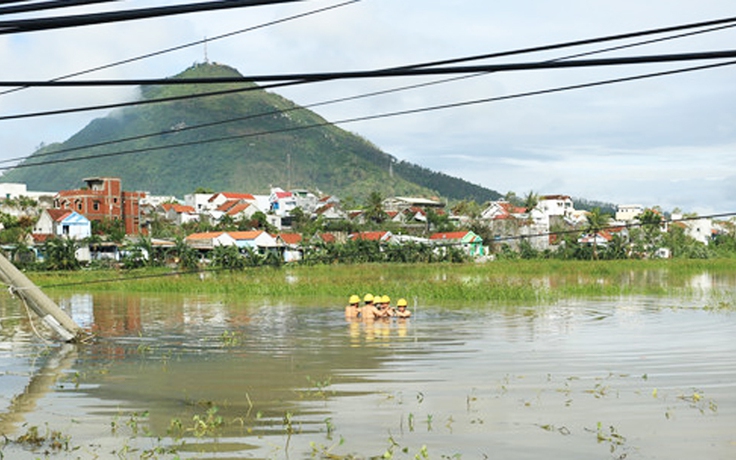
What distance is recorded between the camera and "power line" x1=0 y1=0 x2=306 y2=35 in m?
7.35

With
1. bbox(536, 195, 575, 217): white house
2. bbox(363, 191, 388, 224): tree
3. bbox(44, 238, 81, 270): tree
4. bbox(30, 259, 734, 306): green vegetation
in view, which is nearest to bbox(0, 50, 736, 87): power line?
bbox(30, 259, 734, 306): green vegetation

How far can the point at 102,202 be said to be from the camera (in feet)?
297

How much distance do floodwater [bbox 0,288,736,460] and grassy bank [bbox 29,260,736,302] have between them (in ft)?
21.9

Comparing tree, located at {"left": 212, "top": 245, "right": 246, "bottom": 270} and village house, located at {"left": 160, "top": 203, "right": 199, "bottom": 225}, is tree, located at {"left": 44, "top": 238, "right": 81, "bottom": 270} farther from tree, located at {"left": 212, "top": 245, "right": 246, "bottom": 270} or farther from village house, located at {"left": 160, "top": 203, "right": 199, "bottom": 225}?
village house, located at {"left": 160, "top": 203, "right": 199, "bottom": 225}

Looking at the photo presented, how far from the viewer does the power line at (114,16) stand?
7.35m

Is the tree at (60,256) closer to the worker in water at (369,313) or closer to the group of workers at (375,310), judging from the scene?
the group of workers at (375,310)

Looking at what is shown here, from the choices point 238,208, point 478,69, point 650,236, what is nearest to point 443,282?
point 478,69

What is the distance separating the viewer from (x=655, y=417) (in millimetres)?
10094

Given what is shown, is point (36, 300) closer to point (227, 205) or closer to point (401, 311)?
point (401, 311)

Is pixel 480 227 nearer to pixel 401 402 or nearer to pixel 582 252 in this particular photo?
pixel 582 252

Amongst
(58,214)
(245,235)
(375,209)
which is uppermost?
(375,209)

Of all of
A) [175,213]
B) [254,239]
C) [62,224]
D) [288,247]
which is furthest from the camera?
[175,213]

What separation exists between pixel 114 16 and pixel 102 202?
87201 millimetres

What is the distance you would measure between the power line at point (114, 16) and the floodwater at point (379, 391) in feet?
14.0
